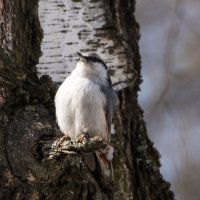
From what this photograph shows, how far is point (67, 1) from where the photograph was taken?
3.61 metres

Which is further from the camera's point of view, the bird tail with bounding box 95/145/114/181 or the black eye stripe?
the black eye stripe

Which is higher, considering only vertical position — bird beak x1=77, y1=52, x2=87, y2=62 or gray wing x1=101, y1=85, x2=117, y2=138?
bird beak x1=77, y1=52, x2=87, y2=62

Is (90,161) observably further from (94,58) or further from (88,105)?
(94,58)

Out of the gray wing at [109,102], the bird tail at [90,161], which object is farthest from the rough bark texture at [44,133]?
the gray wing at [109,102]

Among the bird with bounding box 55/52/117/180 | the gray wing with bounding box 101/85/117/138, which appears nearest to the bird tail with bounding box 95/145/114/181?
the bird with bounding box 55/52/117/180

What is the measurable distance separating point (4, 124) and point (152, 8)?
263 cm

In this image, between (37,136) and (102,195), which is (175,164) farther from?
(37,136)

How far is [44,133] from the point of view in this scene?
2818 mm

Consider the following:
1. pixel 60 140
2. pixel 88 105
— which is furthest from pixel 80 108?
pixel 60 140

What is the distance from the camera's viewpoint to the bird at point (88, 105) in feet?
10.6

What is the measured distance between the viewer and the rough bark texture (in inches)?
108

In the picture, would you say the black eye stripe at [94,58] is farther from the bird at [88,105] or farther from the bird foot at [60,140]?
the bird foot at [60,140]

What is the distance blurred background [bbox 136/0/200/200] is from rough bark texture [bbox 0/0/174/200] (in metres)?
0.45

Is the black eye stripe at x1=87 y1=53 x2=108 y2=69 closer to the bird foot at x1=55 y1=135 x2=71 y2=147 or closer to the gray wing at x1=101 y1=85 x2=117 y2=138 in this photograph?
the gray wing at x1=101 y1=85 x2=117 y2=138
